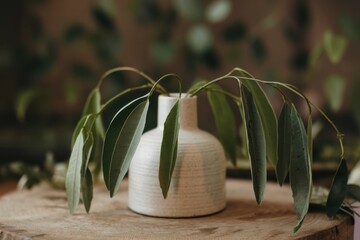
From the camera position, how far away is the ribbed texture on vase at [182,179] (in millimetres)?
1008

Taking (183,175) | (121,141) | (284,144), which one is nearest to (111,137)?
(121,141)

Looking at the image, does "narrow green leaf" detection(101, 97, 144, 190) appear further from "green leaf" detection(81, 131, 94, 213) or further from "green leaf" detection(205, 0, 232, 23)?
"green leaf" detection(205, 0, 232, 23)

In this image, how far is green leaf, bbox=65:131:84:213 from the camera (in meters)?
0.96

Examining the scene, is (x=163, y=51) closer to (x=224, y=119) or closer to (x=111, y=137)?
(x=224, y=119)

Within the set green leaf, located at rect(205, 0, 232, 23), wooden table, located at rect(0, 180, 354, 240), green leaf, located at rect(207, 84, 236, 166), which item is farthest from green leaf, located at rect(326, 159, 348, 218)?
green leaf, located at rect(205, 0, 232, 23)

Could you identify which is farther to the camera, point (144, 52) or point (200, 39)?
point (144, 52)

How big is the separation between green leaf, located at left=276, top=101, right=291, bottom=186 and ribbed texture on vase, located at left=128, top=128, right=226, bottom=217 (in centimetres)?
14

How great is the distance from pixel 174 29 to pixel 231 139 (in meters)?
1.78

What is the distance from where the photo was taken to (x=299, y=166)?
92 centimetres

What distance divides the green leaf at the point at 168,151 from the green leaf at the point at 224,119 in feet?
0.68

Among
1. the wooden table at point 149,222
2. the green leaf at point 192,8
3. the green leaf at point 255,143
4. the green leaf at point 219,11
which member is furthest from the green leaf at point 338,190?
the green leaf at point 192,8

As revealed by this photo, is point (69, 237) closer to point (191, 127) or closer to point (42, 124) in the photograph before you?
point (191, 127)

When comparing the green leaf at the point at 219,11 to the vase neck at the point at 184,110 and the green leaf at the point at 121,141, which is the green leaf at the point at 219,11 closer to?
the vase neck at the point at 184,110

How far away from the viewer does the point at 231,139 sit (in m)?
1.15
